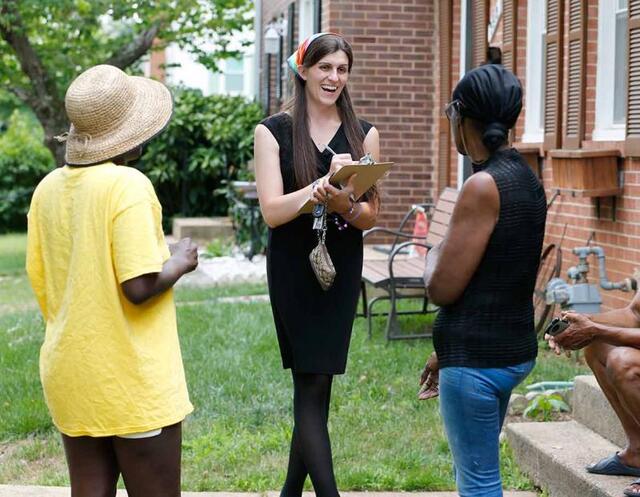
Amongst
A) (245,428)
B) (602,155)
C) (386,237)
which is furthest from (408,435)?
(386,237)

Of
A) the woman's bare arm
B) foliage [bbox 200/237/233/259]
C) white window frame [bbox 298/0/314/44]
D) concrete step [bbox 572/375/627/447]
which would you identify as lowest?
foliage [bbox 200/237/233/259]

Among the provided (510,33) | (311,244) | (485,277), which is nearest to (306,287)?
(311,244)

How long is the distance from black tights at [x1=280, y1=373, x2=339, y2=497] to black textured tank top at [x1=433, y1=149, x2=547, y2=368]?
103 centimetres

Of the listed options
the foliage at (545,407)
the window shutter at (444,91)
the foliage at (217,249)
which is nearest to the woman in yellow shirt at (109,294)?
the foliage at (545,407)

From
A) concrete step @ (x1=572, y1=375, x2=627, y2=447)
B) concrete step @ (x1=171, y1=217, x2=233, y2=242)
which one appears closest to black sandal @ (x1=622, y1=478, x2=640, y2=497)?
concrete step @ (x1=572, y1=375, x2=627, y2=447)

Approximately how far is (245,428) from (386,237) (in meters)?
6.70

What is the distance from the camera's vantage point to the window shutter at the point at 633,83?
6848 millimetres

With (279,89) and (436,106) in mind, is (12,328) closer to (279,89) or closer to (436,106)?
(436,106)

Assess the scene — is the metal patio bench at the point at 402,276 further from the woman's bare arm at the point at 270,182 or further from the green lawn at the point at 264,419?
the woman's bare arm at the point at 270,182

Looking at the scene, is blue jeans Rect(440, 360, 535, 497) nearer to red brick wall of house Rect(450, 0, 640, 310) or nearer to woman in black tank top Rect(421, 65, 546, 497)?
woman in black tank top Rect(421, 65, 546, 497)

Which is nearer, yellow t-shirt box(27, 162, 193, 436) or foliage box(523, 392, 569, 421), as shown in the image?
yellow t-shirt box(27, 162, 193, 436)

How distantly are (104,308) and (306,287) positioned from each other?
115 centimetres

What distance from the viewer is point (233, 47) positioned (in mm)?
21891

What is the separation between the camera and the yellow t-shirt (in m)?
3.15
